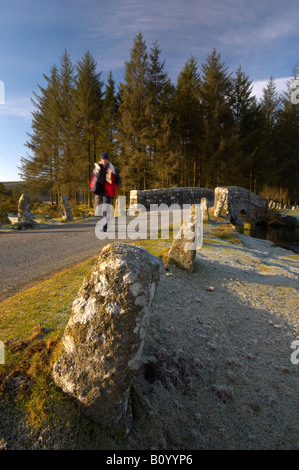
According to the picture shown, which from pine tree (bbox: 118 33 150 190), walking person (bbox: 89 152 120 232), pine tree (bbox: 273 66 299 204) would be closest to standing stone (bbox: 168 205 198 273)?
walking person (bbox: 89 152 120 232)

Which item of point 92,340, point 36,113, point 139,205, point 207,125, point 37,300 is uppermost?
point 36,113

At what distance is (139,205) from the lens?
17344 millimetres

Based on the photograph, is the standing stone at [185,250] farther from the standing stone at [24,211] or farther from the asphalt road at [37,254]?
the standing stone at [24,211]

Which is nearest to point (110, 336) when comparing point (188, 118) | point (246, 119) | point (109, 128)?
point (109, 128)

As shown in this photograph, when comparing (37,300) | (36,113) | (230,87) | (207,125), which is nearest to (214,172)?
(207,125)

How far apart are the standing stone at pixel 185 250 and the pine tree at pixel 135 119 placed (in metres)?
18.7

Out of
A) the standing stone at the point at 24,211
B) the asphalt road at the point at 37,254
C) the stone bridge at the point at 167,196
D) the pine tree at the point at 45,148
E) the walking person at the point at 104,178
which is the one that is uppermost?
the pine tree at the point at 45,148

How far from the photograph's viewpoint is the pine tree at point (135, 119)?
23812mm

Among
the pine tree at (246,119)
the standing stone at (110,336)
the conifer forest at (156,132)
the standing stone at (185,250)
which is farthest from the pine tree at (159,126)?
the standing stone at (110,336)

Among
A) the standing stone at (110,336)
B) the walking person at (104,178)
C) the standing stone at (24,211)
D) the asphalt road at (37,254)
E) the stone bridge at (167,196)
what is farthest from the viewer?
the stone bridge at (167,196)

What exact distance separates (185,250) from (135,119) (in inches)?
846

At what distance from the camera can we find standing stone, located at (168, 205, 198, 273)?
6.12 meters
